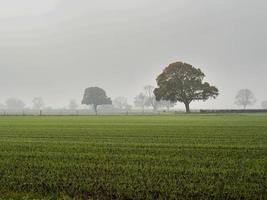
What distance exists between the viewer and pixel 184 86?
352ft

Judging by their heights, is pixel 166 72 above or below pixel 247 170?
above

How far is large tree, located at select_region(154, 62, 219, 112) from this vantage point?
10658cm

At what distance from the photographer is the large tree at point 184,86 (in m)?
107

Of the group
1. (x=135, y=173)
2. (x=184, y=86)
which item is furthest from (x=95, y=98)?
(x=135, y=173)

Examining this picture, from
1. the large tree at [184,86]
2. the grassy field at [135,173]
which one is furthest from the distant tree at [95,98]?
the grassy field at [135,173]

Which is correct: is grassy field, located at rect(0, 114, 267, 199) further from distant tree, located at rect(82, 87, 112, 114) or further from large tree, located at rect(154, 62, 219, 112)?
distant tree, located at rect(82, 87, 112, 114)

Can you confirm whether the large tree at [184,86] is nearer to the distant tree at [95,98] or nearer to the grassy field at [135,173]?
the distant tree at [95,98]

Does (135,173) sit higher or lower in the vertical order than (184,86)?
lower

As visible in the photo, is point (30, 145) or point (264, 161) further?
point (30, 145)

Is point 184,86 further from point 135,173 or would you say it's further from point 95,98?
point 135,173

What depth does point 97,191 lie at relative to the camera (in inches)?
434

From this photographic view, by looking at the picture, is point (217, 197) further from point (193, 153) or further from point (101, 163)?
point (193, 153)

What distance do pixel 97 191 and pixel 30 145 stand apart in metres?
11.5

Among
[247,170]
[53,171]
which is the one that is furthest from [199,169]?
[53,171]
